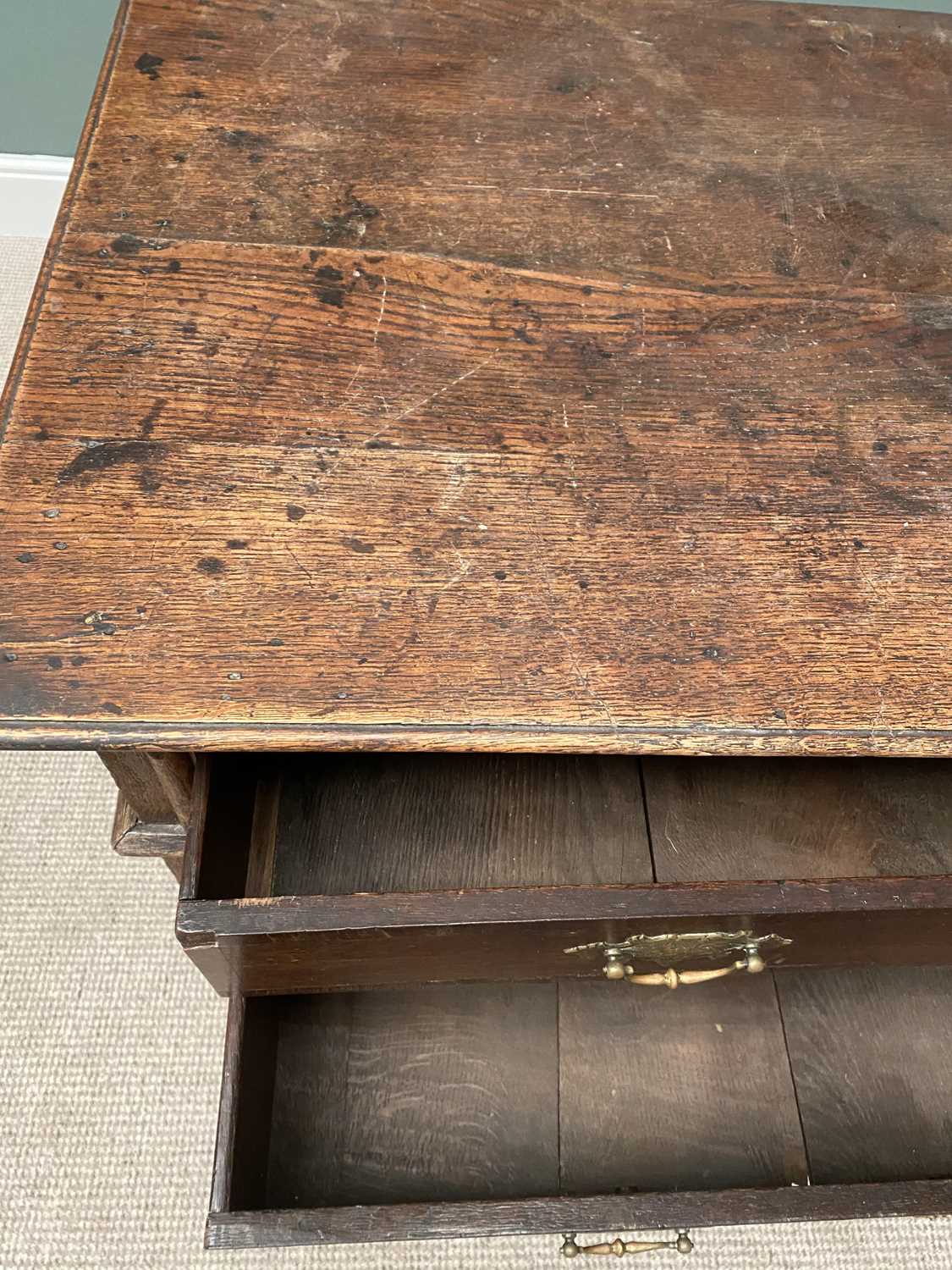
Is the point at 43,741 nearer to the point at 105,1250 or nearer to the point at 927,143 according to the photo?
the point at 105,1250

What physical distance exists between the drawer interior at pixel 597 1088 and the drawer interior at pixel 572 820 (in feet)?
0.42

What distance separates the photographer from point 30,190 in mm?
1526

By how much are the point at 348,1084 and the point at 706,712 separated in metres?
0.42

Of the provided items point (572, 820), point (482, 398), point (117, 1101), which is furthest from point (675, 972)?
point (117, 1101)

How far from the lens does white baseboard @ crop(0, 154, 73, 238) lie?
4.90 feet

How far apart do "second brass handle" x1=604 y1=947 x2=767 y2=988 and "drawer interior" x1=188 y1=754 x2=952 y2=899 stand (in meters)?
0.07

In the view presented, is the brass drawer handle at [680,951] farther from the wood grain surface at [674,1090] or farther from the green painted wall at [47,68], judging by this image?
the green painted wall at [47,68]

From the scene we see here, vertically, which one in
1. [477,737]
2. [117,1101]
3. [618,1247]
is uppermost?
[477,737]

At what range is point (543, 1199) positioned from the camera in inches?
26.7

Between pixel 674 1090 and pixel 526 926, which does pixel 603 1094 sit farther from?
pixel 526 926

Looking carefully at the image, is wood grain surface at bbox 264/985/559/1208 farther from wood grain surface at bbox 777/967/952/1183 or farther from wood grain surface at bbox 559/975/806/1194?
wood grain surface at bbox 777/967/952/1183

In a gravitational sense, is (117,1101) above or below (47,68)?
below

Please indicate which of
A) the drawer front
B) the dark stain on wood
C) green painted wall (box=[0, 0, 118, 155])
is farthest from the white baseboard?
the drawer front

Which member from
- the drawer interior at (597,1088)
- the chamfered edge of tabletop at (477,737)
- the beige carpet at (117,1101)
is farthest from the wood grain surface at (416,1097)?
the chamfered edge of tabletop at (477,737)
